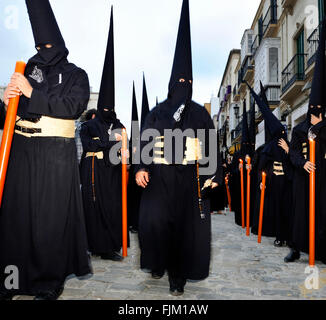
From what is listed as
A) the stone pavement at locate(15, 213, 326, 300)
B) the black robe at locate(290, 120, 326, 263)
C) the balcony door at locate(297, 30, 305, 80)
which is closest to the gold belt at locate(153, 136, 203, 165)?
the stone pavement at locate(15, 213, 326, 300)

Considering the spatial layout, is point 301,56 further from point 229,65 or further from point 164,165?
point 229,65

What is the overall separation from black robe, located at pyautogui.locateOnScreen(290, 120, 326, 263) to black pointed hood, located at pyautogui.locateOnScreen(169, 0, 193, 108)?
2228 mm

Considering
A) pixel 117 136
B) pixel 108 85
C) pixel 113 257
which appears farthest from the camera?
pixel 108 85

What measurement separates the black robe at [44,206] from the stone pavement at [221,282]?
0.46 meters

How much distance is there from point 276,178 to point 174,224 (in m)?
3.91

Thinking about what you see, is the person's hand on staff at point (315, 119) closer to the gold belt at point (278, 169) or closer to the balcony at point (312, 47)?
the gold belt at point (278, 169)

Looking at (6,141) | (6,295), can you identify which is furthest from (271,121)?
(6,295)

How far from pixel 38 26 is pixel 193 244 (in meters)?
2.52

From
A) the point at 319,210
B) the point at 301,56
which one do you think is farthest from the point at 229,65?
the point at 319,210

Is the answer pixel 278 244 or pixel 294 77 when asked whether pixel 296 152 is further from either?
pixel 294 77

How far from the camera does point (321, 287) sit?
3832 mm

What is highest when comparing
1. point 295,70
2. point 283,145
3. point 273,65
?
point 273,65

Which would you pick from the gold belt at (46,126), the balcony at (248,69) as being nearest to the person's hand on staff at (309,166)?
the gold belt at (46,126)

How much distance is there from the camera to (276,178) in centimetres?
700
